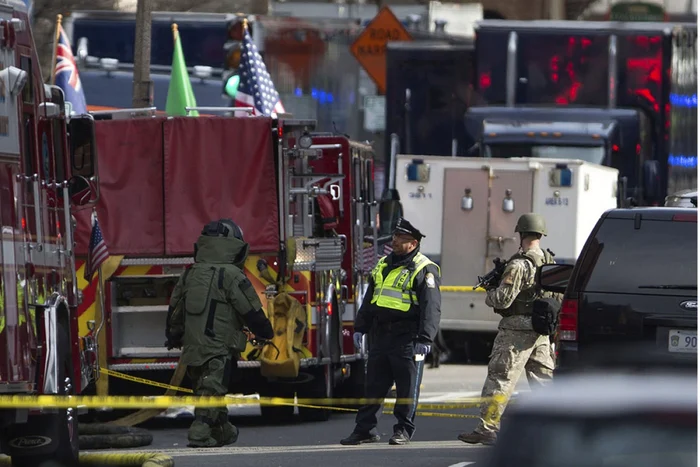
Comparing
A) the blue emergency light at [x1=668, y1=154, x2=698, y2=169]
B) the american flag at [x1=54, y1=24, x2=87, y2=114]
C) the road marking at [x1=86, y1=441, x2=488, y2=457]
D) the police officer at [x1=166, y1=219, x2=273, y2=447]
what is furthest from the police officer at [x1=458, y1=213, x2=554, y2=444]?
the blue emergency light at [x1=668, y1=154, x2=698, y2=169]

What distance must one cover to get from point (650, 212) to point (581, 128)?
37.0 ft

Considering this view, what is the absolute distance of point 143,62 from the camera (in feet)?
58.8

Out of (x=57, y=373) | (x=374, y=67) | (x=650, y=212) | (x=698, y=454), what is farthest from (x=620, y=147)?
(x=698, y=454)

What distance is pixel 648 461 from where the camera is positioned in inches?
186

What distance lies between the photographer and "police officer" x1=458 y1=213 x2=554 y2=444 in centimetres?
1238

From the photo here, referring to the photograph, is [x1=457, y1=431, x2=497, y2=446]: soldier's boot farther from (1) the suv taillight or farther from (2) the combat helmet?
(1) the suv taillight

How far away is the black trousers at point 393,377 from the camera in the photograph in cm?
1258

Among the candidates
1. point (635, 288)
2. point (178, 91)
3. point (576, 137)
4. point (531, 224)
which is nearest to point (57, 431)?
point (635, 288)

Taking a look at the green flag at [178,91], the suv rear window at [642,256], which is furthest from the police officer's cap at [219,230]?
the green flag at [178,91]

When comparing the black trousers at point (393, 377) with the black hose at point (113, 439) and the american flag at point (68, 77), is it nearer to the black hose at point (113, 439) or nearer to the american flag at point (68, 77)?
the black hose at point (113, 439)

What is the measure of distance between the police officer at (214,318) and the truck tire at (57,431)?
5.54 feet

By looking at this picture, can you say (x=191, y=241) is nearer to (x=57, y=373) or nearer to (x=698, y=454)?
(x=57, y=373)

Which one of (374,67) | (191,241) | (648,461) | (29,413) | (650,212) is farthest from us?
(374,67)

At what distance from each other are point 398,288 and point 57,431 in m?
3.05
